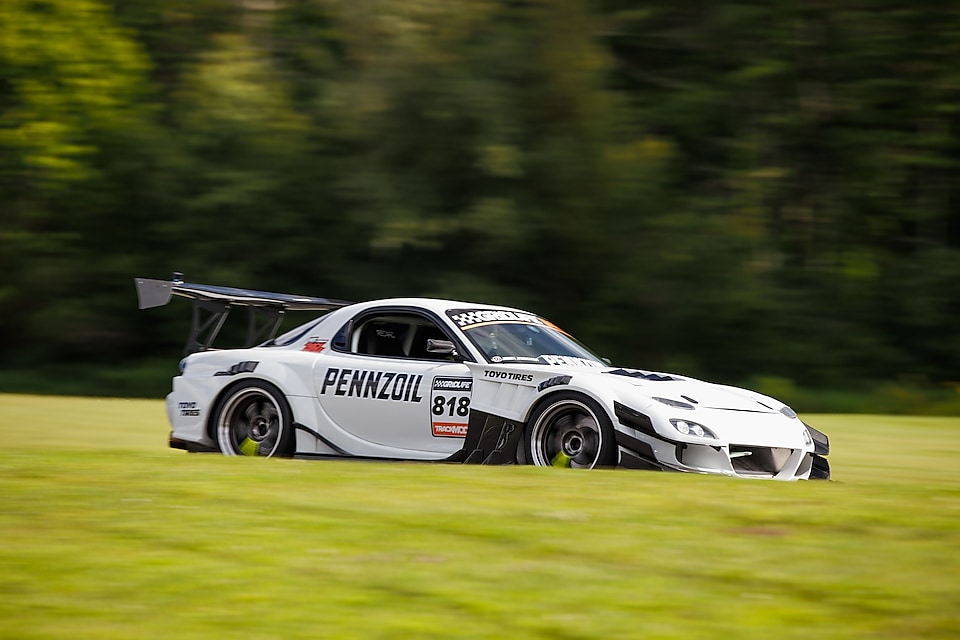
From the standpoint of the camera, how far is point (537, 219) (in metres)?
24.9

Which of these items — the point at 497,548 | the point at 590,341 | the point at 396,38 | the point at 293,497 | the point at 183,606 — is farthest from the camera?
the point at 590,341

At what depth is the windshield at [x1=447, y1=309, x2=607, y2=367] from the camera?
977 centimetres

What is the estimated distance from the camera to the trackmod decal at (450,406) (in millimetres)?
9367

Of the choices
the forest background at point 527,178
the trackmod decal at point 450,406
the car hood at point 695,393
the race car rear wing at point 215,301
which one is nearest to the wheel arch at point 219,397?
the race car rear wing at point 215,301

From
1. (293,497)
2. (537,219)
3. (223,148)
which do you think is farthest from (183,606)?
(223,148)

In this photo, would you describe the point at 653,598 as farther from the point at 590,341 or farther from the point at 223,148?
the point at 223,148

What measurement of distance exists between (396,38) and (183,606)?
20985 mm

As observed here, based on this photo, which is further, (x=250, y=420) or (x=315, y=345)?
→ (x=250, y=420)

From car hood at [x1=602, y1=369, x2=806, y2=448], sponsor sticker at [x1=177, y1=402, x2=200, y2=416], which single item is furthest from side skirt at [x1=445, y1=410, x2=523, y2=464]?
sponsor sticker at [x1=177, y1=402, x2=200, y2=416]

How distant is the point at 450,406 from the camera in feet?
31.0

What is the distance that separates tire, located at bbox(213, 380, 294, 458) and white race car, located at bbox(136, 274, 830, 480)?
12 mm

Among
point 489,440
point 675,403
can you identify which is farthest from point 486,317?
point 675,403

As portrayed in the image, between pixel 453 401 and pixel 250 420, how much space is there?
2.16m

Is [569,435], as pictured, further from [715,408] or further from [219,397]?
[219,397]
